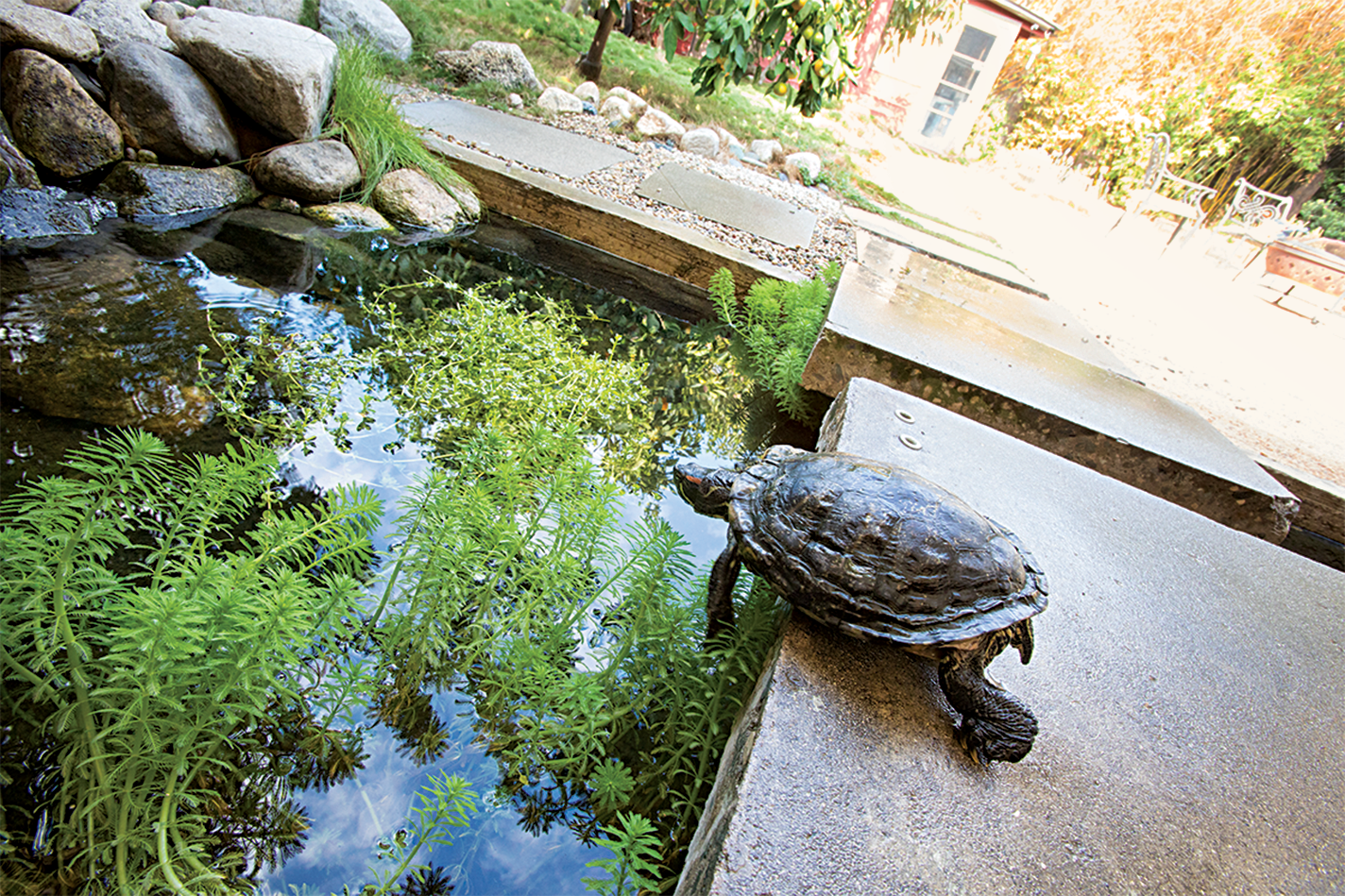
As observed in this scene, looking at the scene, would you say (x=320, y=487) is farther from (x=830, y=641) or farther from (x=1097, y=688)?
(x=1097, y=688)

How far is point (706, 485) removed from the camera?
6.48ft

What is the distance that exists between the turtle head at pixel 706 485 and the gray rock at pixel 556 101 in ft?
23.1

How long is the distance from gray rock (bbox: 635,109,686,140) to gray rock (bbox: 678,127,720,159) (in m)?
0.15

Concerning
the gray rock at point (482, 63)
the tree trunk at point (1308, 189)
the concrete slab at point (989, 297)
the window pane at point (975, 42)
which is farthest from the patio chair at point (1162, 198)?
the gray rock at point (482, 63)

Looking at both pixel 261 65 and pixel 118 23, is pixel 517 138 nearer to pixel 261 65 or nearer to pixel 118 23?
pixel 261 65

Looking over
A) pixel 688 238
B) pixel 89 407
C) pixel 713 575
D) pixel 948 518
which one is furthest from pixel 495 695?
pixel 688 238

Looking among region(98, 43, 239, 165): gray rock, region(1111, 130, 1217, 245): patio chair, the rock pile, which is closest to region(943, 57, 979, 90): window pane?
region(1111, 130, 1217, 245): patio chair

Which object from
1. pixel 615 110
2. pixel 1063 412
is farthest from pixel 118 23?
pixel 1063 412

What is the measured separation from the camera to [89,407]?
7.55 feet

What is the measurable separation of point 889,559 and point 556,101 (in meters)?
7.88

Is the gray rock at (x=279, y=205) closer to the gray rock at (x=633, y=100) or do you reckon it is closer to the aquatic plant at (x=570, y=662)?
the aquatic plant at (x=570, y=662)

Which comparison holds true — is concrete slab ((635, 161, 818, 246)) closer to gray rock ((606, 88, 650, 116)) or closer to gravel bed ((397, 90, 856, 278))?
gravel bed ((397, 90, 856, 278))

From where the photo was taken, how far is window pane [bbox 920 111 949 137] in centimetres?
1847

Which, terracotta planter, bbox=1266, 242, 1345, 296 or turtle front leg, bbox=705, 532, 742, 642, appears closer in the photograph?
turtle front leg, bbox=705, 532, 742, 642
